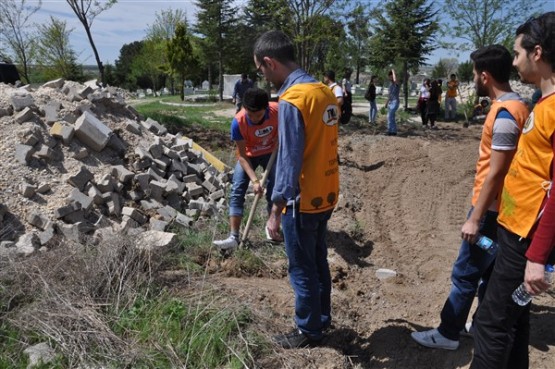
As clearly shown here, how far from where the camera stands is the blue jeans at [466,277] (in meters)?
2.88

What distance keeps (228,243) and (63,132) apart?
260 cm

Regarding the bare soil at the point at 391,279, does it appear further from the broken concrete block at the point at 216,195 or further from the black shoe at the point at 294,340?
the broken concrete block at the point at 216,195

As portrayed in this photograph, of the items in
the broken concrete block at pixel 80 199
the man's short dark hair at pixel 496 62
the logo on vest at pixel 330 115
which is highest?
the man's short dark hair at pixel 496 62

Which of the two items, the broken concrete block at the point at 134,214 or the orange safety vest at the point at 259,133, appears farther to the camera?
the broken concrete block at the point at 134,214

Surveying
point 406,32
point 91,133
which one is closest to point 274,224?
point 91,133

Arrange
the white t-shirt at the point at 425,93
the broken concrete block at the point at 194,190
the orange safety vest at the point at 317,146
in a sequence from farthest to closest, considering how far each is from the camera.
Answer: the white t-shirt at the point at 425,93, the broken concrete block at the point at 194,190, the orange safety vest at the point at 317,146

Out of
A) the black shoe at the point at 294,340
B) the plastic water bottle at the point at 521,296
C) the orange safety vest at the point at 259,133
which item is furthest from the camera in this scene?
the orange safety vest at the point at 259,133

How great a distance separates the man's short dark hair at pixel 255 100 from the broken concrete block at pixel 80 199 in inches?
81.1

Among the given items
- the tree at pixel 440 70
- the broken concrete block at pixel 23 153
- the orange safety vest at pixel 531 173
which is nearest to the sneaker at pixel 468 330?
the orange safety vest at pixel 531 173

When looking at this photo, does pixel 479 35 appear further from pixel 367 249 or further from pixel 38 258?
pixel 38 258

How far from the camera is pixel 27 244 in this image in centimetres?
427

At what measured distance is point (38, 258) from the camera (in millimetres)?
3645

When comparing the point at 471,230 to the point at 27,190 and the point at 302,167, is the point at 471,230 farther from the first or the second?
the point at 27,190

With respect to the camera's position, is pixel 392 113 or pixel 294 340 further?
pixel 392 113
